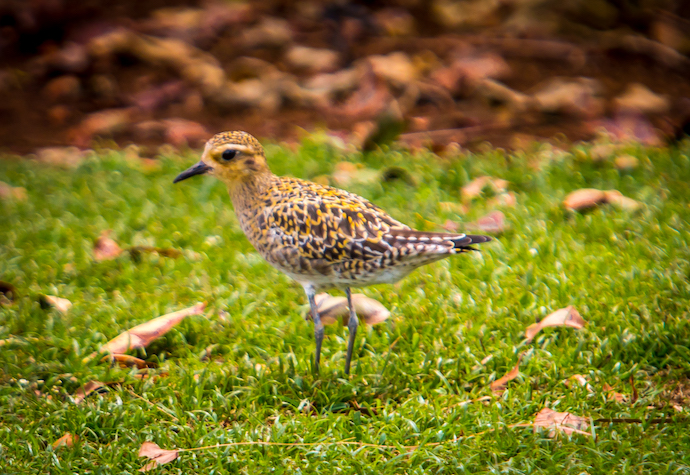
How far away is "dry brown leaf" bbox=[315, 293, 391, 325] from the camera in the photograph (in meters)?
4.44

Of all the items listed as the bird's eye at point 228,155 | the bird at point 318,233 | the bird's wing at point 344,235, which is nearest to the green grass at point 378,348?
the bird at point 318,233

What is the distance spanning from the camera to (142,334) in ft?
13.7

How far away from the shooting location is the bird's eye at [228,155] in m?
4.05

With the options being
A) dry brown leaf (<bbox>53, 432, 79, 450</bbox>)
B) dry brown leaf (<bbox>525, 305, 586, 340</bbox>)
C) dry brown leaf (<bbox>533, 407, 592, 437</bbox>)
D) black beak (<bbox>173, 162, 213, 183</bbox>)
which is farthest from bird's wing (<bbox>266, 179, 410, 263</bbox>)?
dry brown leaf (<bbox>53, 432, 79, 450</bbox>)

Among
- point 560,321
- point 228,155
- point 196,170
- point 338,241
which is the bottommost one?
point 560,321

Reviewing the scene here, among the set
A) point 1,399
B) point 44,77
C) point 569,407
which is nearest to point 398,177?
point 569,407

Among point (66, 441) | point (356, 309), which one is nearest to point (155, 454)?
point (66, 441)

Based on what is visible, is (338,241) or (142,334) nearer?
(338,241)

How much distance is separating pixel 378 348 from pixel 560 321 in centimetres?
111

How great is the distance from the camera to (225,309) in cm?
467

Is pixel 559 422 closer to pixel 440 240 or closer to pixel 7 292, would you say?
pixel 440 240

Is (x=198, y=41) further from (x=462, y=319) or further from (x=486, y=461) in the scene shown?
(x=486, y=461)

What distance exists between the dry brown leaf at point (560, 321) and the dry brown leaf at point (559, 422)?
0.67m

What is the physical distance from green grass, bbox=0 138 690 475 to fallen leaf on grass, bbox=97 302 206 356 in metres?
0.11
